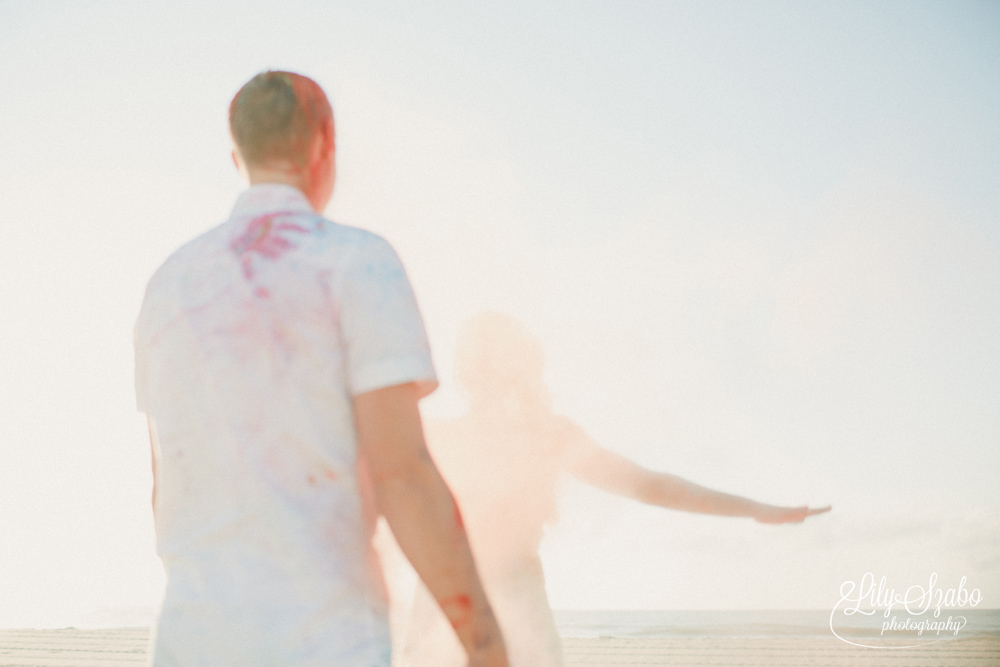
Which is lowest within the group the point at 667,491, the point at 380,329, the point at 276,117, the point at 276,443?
the point at 667,491

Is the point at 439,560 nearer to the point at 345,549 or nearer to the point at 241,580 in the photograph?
the point at 345,549

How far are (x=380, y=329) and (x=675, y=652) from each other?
286 inches

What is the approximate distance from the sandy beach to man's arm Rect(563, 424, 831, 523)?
14.7ft

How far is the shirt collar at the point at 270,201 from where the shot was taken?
3.81 feet

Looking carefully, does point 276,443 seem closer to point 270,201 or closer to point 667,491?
point 270,201

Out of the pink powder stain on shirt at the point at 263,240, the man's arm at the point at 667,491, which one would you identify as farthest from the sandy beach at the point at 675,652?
the pink powder stain on shirt at the point at 263,240

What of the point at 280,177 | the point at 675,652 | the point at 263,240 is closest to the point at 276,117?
the point at 280,177

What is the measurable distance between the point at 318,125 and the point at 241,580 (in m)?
0.69

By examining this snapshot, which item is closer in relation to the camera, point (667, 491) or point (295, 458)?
point (295, 458)

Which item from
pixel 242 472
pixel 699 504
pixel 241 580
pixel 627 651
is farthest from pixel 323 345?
pixel 627 651

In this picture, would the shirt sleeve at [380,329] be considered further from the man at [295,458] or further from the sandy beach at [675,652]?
the sandy beach at [675,652]

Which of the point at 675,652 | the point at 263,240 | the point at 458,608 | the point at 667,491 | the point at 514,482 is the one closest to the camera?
the point at 458,608

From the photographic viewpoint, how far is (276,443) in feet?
3.34

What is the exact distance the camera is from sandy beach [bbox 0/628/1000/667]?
6.70 meters
